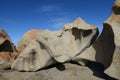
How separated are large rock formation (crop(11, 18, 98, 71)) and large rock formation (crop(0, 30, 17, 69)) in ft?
2.32

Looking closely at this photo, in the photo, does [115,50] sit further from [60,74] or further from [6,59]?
[6,59]

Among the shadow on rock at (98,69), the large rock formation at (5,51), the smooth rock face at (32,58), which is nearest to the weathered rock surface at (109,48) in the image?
the shadow on rock at (98,69)

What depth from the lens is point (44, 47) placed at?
10234 millimetres

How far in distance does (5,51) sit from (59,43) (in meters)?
3.86

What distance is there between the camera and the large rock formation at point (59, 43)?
10.1 meters

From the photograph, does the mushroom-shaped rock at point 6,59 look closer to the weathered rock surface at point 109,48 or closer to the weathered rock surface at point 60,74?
the weathered rock surface at point 60,74

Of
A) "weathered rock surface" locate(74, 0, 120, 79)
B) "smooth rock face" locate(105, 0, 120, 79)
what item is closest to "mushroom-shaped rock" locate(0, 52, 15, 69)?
"weathered rock surface" locate(74, 0, 120, 79)

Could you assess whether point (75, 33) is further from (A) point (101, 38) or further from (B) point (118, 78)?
(B) point (118, 78)

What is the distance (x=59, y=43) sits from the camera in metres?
10.2

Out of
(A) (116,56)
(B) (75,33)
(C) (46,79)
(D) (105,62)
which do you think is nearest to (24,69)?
(C) (46,79)

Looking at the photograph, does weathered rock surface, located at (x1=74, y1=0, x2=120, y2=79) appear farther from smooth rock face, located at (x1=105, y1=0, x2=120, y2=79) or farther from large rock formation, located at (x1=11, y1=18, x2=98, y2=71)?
large rock formation, located at (x1=11, y1=18, x2=98, y2=71)

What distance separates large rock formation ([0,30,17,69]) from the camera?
36.8 feet

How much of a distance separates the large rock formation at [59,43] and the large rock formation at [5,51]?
2.32 feet

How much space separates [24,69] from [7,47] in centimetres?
294
